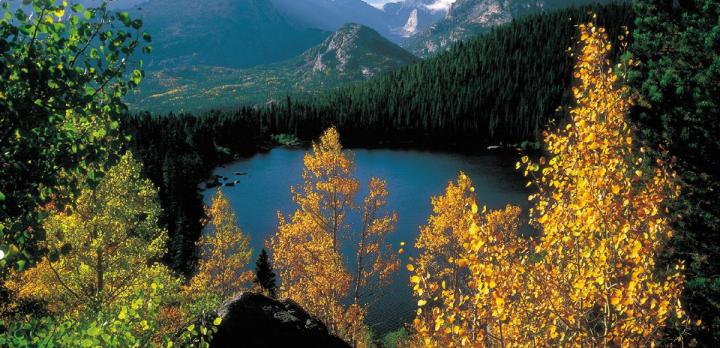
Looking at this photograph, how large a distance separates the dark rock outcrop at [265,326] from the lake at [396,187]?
29.3 metres

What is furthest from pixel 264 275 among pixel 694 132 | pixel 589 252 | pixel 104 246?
pixel 589 252

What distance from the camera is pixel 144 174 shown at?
8962 centimetres

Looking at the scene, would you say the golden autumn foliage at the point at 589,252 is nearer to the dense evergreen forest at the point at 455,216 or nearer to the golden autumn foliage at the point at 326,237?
the dense evergreen forest at the point at 455,216

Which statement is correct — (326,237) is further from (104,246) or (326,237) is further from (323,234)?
(104,246)

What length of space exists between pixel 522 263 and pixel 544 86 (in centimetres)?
20709

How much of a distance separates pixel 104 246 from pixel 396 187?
7524 centimetres

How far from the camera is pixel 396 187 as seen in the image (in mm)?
91938

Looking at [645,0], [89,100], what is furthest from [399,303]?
[89,100]

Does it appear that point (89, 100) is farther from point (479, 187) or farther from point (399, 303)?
point (479, 187)

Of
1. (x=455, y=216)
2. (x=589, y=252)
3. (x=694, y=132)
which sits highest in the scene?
(x=694, y=132)

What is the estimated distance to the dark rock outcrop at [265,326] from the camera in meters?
17.3

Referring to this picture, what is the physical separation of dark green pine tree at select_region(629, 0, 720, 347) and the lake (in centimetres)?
3381

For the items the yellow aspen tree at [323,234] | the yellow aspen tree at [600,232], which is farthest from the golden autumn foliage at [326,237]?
the yellow aspen tree at [600,232]

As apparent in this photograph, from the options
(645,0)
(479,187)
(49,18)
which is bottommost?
(479,187)
